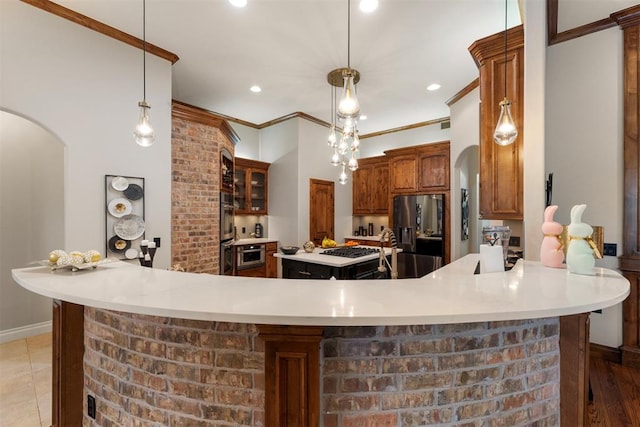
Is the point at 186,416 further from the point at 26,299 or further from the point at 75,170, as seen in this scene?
the point at 26,299

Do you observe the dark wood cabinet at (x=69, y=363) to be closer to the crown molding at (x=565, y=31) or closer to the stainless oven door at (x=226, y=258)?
the stainless oven door at (x=226, y=258)

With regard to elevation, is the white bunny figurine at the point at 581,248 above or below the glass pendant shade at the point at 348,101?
below

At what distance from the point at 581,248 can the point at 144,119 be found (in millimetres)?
2688

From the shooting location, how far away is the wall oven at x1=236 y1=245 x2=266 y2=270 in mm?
4531

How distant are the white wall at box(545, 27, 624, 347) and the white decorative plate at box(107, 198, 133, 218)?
410 centimetres

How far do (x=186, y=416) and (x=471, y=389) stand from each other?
1101 mm

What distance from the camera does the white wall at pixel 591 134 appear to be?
7.50ft

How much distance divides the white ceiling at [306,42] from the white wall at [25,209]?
162 centimetres

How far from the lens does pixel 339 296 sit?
1.00 m

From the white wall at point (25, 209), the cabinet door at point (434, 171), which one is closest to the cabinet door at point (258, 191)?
the white wall at point (25, 209)

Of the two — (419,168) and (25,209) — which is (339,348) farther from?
(419,168)

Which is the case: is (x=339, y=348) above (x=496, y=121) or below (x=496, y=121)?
below

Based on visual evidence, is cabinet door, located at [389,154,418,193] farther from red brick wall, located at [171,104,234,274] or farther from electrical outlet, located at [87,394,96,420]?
electrical outlet, located at [87,394,96,420]

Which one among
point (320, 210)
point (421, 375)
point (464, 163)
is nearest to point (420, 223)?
point (464, 163)
